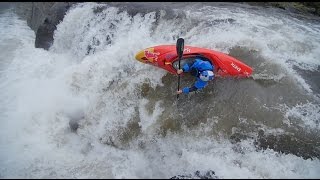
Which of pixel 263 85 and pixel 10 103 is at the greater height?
pixel 263 85

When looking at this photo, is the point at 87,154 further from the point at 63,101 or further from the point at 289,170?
the point at 289,170

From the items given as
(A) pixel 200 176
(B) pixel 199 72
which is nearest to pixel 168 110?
(B) pixel 199 72

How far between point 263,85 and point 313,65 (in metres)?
1.55

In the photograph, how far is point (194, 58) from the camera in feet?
22.1

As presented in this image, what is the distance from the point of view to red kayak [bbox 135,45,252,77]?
6.59 meters

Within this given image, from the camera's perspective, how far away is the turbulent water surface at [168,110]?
5770 millimetres

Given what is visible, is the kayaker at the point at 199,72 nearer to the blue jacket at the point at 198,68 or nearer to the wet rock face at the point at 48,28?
the blue jacket at the point at 198,68

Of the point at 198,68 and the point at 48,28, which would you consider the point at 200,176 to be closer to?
the point at 198,68

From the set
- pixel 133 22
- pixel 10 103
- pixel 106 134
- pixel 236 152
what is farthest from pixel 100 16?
pixel 236 152

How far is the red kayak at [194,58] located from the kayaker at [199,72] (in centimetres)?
28

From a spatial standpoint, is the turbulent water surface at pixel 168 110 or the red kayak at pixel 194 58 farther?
the red kayak at pixel 194 58

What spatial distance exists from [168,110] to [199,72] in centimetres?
95

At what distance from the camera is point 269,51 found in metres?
7.37

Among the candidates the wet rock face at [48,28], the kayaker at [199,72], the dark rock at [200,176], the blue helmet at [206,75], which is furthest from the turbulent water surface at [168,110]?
the wet rock face at [48,28]
